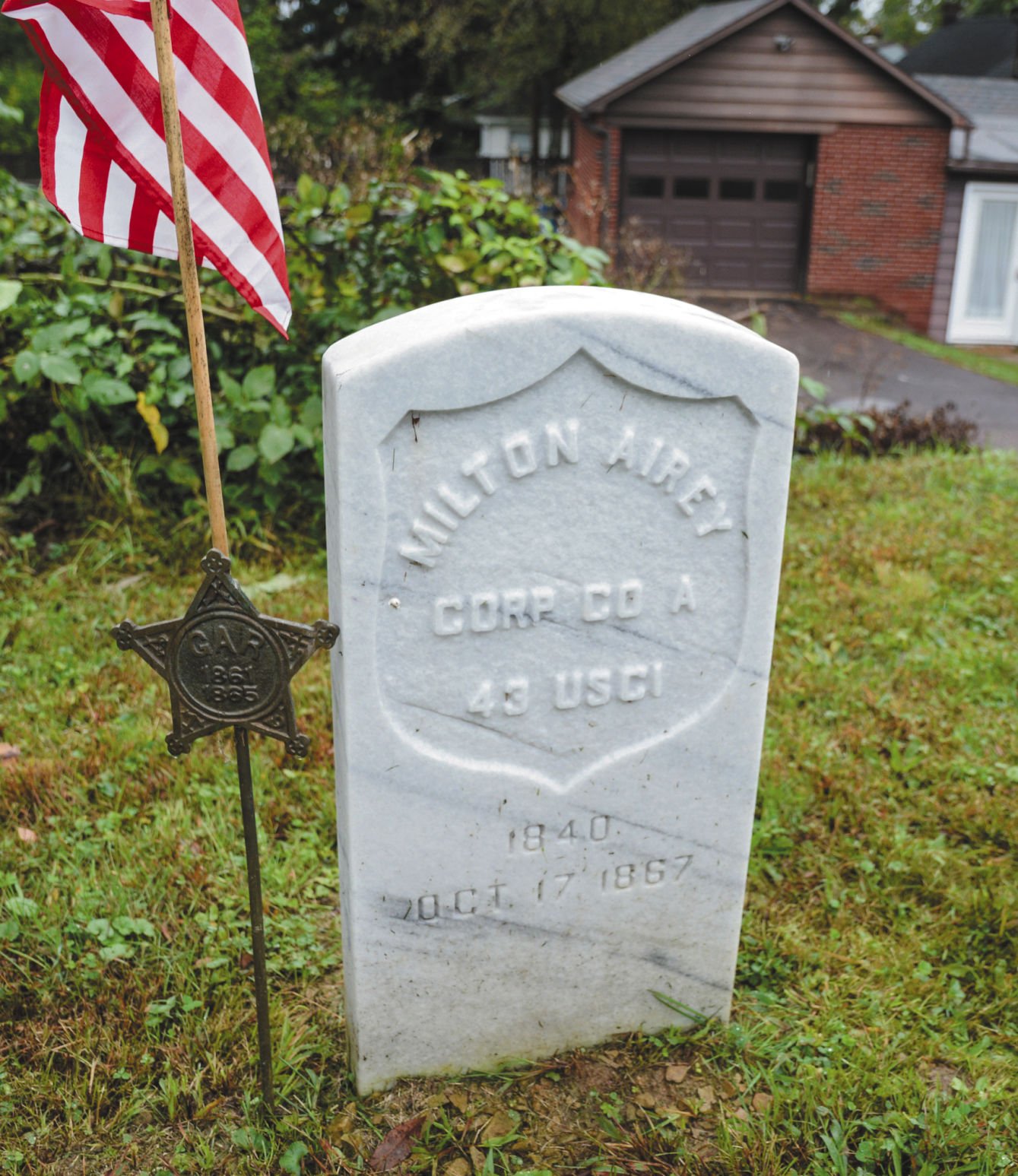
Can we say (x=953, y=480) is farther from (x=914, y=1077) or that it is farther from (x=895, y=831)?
(x=914, y=1077)

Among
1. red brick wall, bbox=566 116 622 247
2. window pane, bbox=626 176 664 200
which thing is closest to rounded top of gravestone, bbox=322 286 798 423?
red brick wall, bbox=566 116 622 247

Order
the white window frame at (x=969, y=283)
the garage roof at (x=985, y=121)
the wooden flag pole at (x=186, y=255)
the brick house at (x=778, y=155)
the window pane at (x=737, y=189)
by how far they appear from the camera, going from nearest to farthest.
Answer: the wooden flag pole at (x=186, y=255) → the garage roof at (x=985, y=121) → the brick house at (x=778, y=155) → the white window frame at (x=969, y=283) → the window pane at (x=737, y=189)

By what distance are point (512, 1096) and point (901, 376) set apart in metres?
11.5

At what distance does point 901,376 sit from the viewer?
1233cm

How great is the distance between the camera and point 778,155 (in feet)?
55.9

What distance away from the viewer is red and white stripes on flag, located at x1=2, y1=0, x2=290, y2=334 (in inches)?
76.2

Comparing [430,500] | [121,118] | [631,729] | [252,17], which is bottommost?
[631,729]

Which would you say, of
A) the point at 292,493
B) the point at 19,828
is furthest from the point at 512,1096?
the point at 292,493

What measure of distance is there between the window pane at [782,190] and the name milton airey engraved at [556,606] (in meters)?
16.7

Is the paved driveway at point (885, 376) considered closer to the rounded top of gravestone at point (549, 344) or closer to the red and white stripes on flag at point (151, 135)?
the rounded top of gravestone at point (549, 344)

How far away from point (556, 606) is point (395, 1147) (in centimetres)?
118

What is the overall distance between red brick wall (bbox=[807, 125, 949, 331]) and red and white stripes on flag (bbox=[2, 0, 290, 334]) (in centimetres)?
1651

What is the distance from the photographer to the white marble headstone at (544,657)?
1927 millimetres

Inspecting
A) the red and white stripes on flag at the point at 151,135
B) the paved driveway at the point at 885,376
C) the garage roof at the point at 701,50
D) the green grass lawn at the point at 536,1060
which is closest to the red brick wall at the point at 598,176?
the garage roof at the point at 701,50
